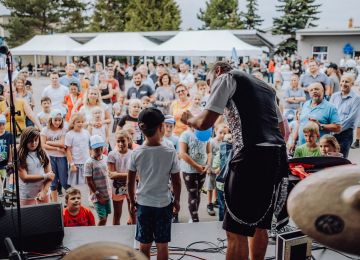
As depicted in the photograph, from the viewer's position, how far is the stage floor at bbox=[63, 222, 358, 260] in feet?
10.4

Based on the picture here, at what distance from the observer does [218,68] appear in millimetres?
2492

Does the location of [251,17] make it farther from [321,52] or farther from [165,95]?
[165,95]

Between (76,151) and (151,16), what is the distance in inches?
1721

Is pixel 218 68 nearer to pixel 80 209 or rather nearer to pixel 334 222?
pixel 334 222

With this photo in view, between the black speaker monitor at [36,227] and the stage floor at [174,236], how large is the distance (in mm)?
187

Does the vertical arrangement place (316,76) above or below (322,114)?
above

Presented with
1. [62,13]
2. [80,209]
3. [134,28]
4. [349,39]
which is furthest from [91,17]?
[80,209]

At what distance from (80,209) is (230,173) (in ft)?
7.17

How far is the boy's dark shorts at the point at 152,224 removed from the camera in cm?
275

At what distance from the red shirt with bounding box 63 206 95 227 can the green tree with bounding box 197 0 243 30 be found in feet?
171

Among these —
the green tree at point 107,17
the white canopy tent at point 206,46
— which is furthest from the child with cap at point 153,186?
the green tree at point 107,17

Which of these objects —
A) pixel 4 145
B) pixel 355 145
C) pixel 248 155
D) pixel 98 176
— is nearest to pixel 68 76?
pixel 4 145

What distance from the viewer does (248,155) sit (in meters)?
2.22

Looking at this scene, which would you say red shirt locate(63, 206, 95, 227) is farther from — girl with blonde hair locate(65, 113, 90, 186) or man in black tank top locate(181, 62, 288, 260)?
man in black tank top locate(181, 62, 288, 260)
